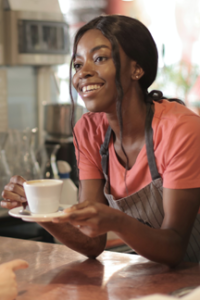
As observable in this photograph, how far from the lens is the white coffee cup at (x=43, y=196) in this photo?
114cm

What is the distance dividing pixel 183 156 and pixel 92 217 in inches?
15.2

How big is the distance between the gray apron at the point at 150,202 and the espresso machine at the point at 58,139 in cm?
132

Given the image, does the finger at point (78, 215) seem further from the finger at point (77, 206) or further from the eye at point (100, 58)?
the eye at point (100, 58)

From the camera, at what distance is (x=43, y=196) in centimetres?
114

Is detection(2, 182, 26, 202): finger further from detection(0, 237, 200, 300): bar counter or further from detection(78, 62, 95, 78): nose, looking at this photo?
detection(78, 62, 95, 78): nose

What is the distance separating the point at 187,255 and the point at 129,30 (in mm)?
768

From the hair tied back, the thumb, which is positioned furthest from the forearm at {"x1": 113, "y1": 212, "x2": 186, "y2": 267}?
the hair tied back

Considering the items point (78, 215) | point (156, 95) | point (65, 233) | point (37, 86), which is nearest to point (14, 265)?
point (78, 215)

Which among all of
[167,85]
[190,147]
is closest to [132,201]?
[190,147]

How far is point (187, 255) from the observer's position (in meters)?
1.50

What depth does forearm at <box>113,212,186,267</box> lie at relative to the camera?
1.17 meters

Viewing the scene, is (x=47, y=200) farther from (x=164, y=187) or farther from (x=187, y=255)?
(x=187, y=255)

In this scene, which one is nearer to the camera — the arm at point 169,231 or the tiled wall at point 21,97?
the arm at point 169,231

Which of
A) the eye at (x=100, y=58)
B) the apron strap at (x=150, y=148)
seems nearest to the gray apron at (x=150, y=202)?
the apron strap at (x=150, y=148)
